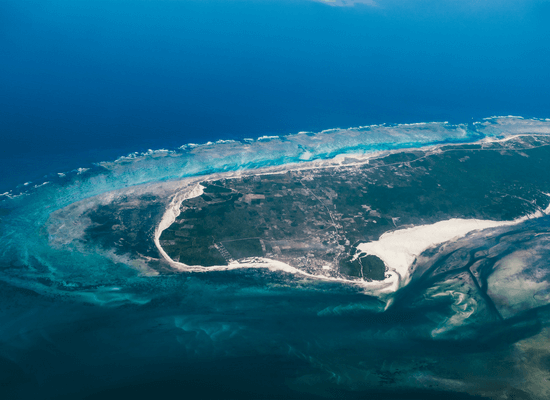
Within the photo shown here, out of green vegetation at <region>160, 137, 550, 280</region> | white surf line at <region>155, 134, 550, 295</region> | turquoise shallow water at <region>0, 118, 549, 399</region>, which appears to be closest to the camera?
turquoise shallow water at <region>0, 118, 549, 399</region>

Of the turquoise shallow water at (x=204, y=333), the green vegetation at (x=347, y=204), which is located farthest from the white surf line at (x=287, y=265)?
the turquoise shallow water at (x=204, y=333)

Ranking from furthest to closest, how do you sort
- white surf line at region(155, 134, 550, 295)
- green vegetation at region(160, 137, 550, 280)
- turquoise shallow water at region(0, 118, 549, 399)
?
green vegetation at region(160, 137, 550, 280), white surf line at region(155, 134, 550, 295), turquoise shallow water at region(0, 118, 549, 399)

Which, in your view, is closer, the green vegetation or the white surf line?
the white surf line

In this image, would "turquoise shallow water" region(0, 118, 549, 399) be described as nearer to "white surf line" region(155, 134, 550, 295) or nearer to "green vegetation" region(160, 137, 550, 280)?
"white surf line" region(155, 134, 550, 295)

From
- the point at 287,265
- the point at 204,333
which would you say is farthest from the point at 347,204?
the point at 204,333

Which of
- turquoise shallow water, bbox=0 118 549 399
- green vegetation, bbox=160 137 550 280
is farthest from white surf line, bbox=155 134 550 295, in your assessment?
turquoise shallow water, bbox=0 118 549 399

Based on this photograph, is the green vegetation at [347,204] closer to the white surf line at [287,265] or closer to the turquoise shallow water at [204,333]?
the white surf line at [287,265]

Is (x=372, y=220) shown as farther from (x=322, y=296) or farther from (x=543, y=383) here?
(x=543, y=383)

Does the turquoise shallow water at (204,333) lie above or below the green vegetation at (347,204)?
below

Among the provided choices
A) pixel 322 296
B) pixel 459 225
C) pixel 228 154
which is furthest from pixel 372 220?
pixel 228 154

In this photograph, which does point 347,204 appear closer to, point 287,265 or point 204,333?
point 287,265

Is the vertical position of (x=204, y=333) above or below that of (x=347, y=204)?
below
